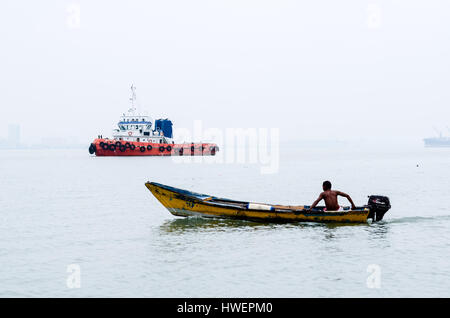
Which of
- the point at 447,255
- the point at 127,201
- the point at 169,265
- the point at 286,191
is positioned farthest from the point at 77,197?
the point at 447,255

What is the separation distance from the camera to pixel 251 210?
22.1 m

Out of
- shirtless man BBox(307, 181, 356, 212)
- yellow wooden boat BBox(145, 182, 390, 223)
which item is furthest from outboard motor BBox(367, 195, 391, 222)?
shirtless man BBox(307, 181, 356, 212)

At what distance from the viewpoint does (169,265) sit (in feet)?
52.0

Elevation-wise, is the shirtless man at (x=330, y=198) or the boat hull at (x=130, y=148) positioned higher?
the boat hull at (x=130, y=148)

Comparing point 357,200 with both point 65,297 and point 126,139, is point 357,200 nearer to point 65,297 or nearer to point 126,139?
point 65,297

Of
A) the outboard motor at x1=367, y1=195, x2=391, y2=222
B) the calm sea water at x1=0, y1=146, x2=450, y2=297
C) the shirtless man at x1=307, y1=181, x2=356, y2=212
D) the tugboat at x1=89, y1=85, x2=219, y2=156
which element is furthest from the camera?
the tugboat at x1=89, y1=85, x2=219, y2=156

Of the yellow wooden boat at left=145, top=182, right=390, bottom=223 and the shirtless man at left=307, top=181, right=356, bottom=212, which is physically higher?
the shirtless man at left=307, top=181, right=356, bottom=212

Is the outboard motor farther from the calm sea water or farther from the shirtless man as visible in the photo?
the shirtless man

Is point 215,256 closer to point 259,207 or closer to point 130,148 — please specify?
point 259,207

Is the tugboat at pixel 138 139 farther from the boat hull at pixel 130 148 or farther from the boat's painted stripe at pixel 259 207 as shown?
the boat's painted stripe at pixel 259 207

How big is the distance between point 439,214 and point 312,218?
37.4ft

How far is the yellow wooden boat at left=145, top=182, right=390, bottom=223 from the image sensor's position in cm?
2173

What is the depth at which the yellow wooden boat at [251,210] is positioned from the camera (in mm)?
21734

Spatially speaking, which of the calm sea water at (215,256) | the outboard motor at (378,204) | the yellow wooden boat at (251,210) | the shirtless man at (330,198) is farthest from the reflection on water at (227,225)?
the shirtless man at (330,198)
